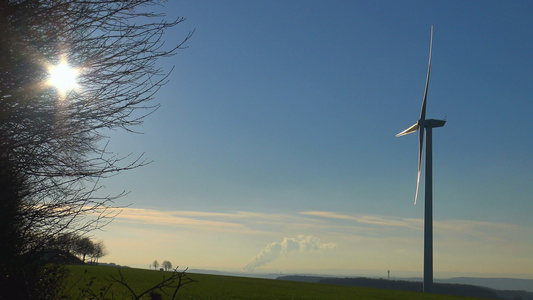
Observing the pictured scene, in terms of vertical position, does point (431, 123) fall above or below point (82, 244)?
above

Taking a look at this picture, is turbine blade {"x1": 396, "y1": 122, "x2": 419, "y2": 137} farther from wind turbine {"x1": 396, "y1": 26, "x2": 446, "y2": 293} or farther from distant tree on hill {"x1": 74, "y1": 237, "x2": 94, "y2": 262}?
distant tree on hill {"x1": 74, "y1": 237, "x2": 94, "y2": 262}

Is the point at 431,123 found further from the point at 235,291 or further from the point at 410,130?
the point at 235,291

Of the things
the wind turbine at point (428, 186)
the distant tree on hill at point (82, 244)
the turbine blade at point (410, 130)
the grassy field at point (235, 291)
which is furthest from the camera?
the turbine blade at point (410, 130)

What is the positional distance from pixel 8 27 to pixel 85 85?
126 centimetres

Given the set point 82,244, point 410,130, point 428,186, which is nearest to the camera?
point 82,244

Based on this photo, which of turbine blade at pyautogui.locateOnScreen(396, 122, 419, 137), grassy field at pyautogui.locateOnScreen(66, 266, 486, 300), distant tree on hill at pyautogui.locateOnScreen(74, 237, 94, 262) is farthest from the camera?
turbine blade at pyautogui.locateOnScreen(396, 122, 419, 137)

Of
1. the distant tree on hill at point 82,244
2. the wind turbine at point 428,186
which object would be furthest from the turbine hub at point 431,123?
the distant tree on hill at point 82,244

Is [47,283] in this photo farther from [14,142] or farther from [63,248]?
[14,142]

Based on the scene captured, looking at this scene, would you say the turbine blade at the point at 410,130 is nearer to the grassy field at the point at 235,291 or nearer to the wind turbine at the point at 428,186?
the wind turbine at the point at 428,186

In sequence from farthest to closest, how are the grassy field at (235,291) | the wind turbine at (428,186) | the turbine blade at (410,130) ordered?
the turbine blade at (410,130) → the wind turbine at (428,186) → the grassy field at (235,291)

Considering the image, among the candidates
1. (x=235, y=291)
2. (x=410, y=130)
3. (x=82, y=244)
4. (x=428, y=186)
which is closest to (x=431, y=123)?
(x=410, y=130)

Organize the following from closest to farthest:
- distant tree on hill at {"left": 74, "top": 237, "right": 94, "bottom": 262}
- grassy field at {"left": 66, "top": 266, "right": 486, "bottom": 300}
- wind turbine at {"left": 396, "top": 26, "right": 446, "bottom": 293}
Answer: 1. distant tree on hill at {"left": 74, "top": 237, "right": 94, "bottom": 262}
2. grassy field at {"left": 66, "top": 266, "right": 486, "bottom": 300}
3. wind turbine at {"left": 396, "top": 26, "right": 446, "bottom": 293}

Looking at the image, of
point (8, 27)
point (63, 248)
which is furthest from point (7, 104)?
point (63, 248)

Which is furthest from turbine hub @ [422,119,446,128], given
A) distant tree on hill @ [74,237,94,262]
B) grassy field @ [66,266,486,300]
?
distant tree on hill @ [74,237,94,262]
